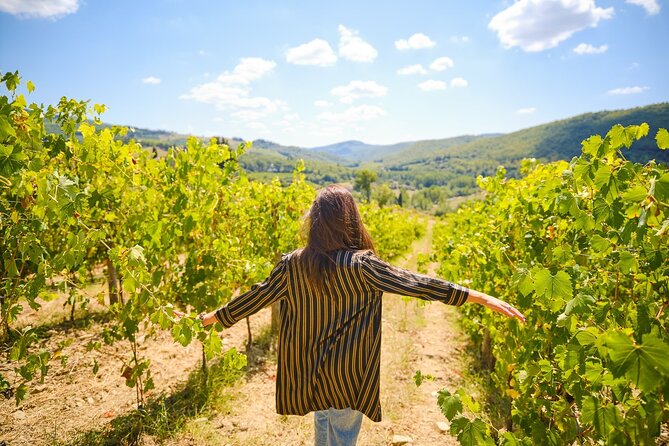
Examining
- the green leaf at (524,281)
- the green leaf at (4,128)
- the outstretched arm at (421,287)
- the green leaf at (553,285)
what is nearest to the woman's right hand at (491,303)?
the outstretched arm at (421,287)

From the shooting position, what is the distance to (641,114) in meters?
153

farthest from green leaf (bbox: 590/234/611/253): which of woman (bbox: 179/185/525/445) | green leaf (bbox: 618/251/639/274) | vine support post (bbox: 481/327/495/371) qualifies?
vine support post (bbox: 481/327/495/371)

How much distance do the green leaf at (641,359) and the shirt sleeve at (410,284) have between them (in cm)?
83

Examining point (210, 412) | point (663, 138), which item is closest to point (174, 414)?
point (210, 412)

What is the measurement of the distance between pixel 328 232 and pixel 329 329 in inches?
23.0

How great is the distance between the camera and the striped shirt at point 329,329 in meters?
1.99

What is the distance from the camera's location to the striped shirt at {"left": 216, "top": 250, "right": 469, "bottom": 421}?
199cm

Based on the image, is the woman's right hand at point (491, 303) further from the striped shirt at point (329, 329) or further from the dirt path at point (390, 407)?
the dirt path at point (390, 407)

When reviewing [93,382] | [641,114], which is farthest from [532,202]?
[641,114]

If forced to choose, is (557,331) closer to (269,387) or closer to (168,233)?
(168,233)

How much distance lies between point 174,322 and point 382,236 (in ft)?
38.1

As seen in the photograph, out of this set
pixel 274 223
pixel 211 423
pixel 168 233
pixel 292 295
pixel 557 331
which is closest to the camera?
pixel 292 295

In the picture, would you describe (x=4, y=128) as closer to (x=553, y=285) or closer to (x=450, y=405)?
(x=450, y=405)

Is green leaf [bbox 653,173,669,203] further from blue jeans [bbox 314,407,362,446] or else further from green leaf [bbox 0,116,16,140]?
green leaf [bbox 0,116,16,140]
